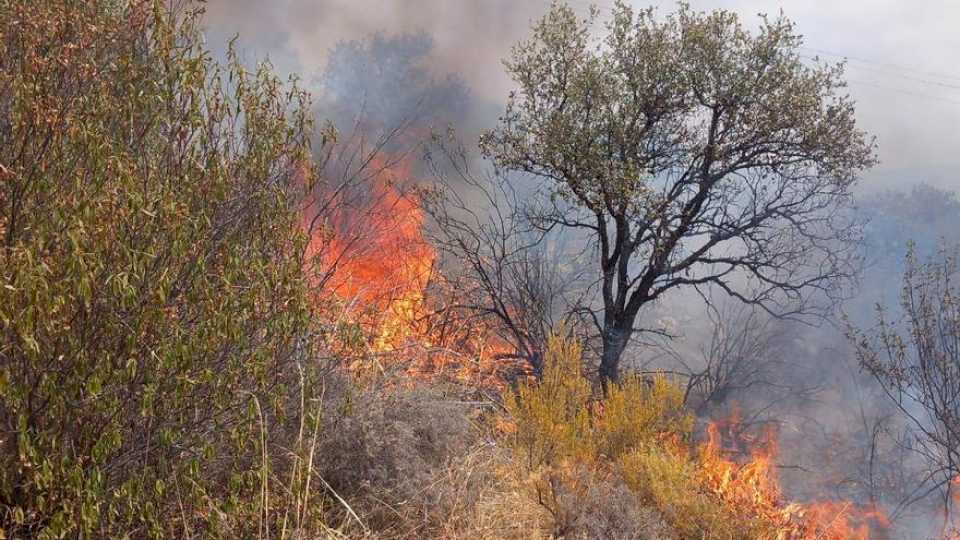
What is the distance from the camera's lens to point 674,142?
38.0ft

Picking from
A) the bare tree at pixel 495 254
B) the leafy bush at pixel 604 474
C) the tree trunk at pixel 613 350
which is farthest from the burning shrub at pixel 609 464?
the bare tree at pixel 495 254

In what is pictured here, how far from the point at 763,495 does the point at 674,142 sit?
569 cm

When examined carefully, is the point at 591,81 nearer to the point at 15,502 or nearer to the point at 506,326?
the point at 506,326

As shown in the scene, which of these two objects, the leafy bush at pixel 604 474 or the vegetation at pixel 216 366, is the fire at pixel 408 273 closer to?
the vegetation at pixel 216 366

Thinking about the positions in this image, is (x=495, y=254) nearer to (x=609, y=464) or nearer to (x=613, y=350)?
(x=613, y=350)

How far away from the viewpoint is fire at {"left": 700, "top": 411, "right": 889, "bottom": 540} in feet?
26.9

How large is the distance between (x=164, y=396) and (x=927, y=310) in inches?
418

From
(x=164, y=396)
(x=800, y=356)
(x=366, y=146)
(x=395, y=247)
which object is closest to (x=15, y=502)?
(x=164, y=396)

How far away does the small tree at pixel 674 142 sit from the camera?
10891 millimetres

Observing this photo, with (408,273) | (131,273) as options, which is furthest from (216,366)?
(408,273)

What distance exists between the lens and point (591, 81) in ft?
36.3

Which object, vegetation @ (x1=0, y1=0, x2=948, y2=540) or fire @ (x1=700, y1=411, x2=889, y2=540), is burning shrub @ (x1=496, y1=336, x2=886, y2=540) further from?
fire @ (x1=700, y1=411, x2=889, y2=540)

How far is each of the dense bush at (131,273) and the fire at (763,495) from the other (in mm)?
5510

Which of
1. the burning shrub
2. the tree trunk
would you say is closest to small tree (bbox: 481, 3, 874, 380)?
the tree trunk
